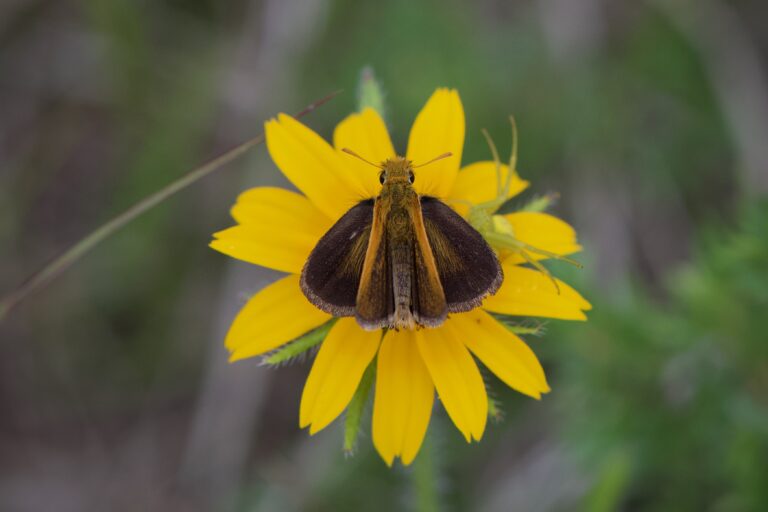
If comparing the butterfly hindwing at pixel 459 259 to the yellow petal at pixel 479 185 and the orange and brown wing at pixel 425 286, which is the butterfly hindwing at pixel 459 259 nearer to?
the orange and brown wing at pixel 425 286

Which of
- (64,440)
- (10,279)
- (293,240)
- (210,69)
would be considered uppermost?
(210,69)

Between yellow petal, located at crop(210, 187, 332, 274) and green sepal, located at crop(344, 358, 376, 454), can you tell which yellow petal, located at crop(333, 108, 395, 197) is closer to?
yellow petal, located at crop(210, 187, 332, 274)

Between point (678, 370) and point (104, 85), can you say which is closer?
point (678, 370)

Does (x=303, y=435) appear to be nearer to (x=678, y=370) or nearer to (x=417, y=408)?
(x=678, y=370)

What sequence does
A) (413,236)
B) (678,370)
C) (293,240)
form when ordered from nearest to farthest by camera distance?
(413,236)
(293,240)
(678,370)

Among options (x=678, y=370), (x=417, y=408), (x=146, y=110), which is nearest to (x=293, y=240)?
(x=417, y=408)
